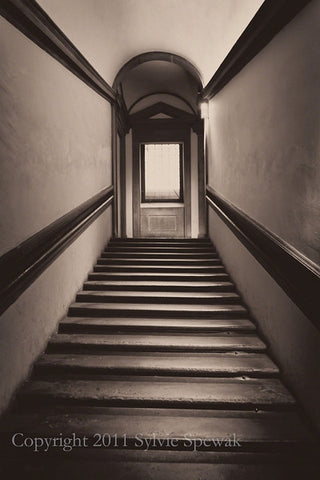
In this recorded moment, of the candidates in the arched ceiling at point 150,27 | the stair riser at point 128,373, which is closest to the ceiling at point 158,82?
the arched ceiling at point 150,27

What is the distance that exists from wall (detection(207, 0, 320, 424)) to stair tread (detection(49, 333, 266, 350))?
20 centimetres

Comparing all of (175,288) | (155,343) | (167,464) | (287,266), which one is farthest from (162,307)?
(167,464)

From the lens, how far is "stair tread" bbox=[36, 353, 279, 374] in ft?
8.07

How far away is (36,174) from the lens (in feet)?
8.24

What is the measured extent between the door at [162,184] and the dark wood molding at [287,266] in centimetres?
574

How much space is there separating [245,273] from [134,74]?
222 inches

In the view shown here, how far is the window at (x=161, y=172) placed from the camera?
355 inches

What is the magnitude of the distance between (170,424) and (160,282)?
1918mm

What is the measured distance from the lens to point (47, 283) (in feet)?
8.98

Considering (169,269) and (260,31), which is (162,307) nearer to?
(169,269)

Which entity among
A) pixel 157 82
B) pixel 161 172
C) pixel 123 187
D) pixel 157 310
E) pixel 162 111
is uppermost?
pixel 157 82

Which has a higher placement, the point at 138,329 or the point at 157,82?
the point at 157,82

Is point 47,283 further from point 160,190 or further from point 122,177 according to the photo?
point 160,190

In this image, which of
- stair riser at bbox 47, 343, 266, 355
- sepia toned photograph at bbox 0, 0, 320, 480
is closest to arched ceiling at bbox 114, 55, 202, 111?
sepia toned photograph at bbox 0, 0, 320, 480
